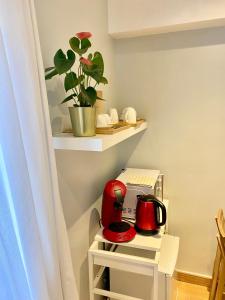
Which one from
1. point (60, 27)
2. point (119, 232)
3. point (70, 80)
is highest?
point (60, 27)

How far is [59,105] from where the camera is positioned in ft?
3.58

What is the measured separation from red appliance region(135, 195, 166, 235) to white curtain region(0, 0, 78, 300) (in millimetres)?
690

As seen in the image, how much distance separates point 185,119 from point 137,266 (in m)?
1.14

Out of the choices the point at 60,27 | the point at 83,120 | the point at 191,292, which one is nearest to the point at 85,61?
the point at 83,120

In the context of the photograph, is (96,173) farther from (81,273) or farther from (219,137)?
(219,137)

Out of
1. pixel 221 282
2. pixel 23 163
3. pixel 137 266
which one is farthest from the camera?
pixel 221 282

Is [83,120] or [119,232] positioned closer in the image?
[83,120]

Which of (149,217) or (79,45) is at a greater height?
(79,45)

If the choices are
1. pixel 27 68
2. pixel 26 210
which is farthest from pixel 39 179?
→ pixel 27 68

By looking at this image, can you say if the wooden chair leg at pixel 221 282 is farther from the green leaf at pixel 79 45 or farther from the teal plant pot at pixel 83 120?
the green leaf at pixel 79 45

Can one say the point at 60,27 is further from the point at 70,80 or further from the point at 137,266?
the point at 137,266

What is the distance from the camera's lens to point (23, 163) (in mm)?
686

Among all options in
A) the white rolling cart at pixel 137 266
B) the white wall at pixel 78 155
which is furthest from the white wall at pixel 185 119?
the white rolling cart at pixel 137 266

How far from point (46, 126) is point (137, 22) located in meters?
1.25
